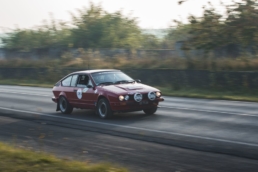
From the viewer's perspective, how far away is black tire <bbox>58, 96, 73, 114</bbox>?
16.5 m

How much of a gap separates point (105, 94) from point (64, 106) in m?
2.65

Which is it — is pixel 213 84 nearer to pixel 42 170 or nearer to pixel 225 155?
pixel 225 155

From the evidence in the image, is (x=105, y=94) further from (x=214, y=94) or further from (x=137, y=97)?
(x=214, y=94)

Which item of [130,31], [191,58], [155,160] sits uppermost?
[130,31]

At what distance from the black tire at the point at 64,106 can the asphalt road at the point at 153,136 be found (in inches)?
11.5

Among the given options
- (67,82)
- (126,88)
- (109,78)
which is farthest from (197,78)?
(126,88)

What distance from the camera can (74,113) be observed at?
54.7 feet

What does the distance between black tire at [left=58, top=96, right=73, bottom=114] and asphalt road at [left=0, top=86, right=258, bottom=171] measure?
0.29m

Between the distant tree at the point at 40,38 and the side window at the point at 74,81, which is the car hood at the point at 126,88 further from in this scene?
the distant tree at the point at 40,38

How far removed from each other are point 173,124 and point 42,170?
247 inches

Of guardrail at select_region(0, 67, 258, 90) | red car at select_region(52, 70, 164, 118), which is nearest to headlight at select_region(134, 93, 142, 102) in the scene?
red car at select_region(52, 70, 164, 118)

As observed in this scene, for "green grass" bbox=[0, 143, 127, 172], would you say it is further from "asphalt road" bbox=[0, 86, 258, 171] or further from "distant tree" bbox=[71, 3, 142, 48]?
"distant tree" bbox=[71, 3, 142, 48]

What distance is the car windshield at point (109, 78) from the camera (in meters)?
15.4

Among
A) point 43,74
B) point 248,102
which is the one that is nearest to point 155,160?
point 248,102
